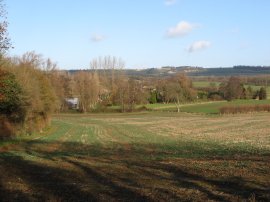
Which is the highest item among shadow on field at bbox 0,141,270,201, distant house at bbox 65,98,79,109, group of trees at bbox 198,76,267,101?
shadow on field at bbox 0,141,270,201

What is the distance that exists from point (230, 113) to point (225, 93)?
3484cm

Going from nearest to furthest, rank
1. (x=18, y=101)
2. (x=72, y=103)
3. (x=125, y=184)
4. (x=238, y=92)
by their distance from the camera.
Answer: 1. (x=125, y=184)
2. (x=18, y=101)
3. (x=72, y=103)
4. (x=238, y=92)

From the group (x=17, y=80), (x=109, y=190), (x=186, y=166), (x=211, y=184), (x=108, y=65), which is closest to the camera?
(x=109, y=190)

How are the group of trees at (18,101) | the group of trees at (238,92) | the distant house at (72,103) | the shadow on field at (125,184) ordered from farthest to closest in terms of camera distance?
the distant house at (72,103)
the group of trees at (238,92)
the group of trees at (18,101)
the shadow on field at (125,184)

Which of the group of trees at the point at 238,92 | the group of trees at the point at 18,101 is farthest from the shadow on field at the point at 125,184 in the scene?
the group of trees at the point at 238,92

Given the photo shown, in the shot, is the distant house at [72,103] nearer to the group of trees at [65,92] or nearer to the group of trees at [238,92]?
the group of trees at [65,92]

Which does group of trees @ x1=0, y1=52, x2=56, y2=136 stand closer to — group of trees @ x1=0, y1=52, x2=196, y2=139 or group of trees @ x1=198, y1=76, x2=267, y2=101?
group of trees @ x1=0, y1=52, x2=196, y2=139

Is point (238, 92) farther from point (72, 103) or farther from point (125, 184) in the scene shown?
point (125, 184)

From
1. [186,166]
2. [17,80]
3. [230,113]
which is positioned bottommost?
[230,113]

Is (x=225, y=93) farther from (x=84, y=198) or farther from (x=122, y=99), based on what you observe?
(x=84, y=198)

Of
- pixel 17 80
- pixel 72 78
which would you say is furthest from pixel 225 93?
pixel 17 80

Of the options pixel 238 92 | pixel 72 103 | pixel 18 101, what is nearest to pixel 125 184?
pixel 18 101

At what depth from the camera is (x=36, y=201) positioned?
32.6 ft

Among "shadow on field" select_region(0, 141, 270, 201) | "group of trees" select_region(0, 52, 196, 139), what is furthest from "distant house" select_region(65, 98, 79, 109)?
"shadow on field" select_region(0, 141, 270, 201)
